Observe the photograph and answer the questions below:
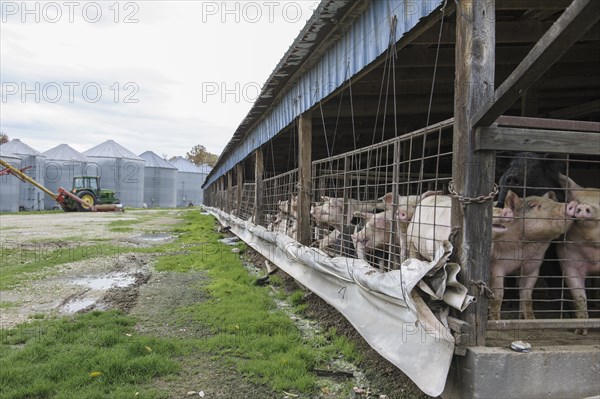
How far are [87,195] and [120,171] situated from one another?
16225 millimetres

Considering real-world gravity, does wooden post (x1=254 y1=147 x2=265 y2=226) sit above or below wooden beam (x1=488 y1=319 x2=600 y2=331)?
above

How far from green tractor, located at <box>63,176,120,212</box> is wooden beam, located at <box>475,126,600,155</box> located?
123 ft

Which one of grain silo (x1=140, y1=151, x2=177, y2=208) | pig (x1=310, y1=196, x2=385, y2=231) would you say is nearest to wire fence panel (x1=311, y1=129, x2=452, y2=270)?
pig (x1=310, y1=196, x2=385, y2=231)

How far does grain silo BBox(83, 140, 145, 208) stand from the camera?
173 feet

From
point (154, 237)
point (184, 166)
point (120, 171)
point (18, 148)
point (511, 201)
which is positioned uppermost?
point (18, 148)

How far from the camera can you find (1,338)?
5.02 meters

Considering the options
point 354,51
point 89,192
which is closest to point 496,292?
point 354,51

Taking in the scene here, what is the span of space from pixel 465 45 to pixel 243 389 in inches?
130

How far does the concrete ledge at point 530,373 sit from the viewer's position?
9.37 feet

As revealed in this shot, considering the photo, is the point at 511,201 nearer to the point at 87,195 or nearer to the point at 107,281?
the point at 107,281

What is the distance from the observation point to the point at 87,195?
124 ft

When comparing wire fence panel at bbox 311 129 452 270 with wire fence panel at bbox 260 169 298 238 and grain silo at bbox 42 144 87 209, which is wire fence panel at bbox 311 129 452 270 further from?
grain silo at bbox 42 144 87 209

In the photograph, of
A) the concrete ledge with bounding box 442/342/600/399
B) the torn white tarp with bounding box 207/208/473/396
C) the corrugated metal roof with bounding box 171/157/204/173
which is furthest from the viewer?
the corrugated metal roof with bounding box 171/157/204/173

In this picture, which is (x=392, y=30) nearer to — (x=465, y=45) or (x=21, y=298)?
(x=465, y=45)
